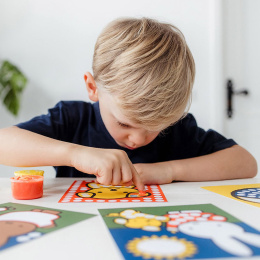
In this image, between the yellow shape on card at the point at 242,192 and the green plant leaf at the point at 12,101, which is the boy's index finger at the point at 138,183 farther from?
the green plant leaf at the point at 12,101

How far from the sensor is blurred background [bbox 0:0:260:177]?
6.09 ft

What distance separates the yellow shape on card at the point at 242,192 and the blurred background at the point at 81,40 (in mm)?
1249

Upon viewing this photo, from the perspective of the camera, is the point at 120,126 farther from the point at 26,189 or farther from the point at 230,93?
the point at 230,93

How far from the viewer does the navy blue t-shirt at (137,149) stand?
0.96 meters

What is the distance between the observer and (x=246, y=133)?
1976 mm

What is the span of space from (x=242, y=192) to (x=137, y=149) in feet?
1.33

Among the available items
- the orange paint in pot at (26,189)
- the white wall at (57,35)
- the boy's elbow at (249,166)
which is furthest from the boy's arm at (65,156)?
the white wall at (57,35)

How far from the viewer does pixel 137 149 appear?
0.98 metres

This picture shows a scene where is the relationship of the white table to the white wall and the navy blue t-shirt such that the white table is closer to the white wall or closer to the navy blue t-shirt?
the navy blue t-shirt

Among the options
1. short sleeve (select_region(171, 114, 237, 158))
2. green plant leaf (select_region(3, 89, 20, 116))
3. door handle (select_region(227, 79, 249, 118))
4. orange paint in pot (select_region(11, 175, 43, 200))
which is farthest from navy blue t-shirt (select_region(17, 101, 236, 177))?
door handle (select_region(227, 79, 249, 118))

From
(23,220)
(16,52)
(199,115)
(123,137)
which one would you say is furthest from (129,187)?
(16,52)

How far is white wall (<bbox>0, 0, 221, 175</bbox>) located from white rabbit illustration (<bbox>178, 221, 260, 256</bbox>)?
1531 millimetres

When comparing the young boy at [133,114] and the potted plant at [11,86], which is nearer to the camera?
the young boy at [133,114]

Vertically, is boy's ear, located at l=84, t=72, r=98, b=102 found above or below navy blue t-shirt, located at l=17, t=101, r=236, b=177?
above
